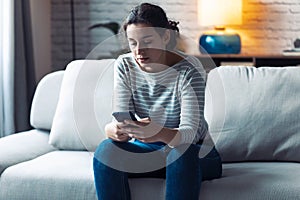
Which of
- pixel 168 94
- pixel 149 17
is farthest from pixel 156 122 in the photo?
pixel 149 17

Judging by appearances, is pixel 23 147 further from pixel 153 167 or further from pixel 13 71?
pixel 13 71

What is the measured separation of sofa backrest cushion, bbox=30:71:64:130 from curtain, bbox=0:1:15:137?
2.98ft

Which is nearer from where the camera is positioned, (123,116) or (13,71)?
(123,116)

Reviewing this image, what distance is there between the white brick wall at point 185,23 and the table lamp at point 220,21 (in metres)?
0.23

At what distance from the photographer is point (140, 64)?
6.41 feet

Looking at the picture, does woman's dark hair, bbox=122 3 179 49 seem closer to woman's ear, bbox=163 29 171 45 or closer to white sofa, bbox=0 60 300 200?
woman's ear, bbox=163 29 171 45

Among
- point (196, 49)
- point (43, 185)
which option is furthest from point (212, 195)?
point (196, 49)

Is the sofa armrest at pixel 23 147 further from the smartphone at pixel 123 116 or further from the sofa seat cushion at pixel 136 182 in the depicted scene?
the smartphone at pixel 123 116

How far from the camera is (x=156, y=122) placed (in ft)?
6.45

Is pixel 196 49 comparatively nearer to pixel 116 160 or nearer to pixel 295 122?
pixel 295 122

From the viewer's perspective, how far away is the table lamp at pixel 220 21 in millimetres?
3654

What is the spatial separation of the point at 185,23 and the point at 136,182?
2.30m

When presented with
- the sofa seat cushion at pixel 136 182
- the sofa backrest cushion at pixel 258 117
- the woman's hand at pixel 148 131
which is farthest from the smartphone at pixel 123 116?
the sofa backrest cushion at pixel 258 117

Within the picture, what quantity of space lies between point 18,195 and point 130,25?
738mm
